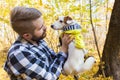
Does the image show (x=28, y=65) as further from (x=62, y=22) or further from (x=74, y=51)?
(x=62, y=22)

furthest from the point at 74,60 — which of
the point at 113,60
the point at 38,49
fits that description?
the point at 113,60

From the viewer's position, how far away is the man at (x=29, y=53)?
186cm

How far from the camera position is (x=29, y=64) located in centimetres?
185

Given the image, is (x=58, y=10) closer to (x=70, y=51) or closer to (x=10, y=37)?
(x=10, y=37)

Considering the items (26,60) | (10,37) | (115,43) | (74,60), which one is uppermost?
(26,60)

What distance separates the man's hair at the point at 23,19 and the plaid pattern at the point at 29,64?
0.09 m

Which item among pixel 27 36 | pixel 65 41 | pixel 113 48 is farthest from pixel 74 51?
pixel 113 48

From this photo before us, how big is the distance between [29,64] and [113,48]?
8.43ft

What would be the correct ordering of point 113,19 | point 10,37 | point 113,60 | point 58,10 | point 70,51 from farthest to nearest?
point 10,37
point 58,10
point 113,60
point 113,19
point 70,51

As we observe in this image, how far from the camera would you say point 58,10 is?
4957 mm

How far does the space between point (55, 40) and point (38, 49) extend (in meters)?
4.09

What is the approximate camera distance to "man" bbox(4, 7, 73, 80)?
1857mm

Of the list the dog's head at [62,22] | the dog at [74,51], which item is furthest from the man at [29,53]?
the dog's head at [62,22]

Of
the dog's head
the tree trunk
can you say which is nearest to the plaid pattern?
the dog's head
